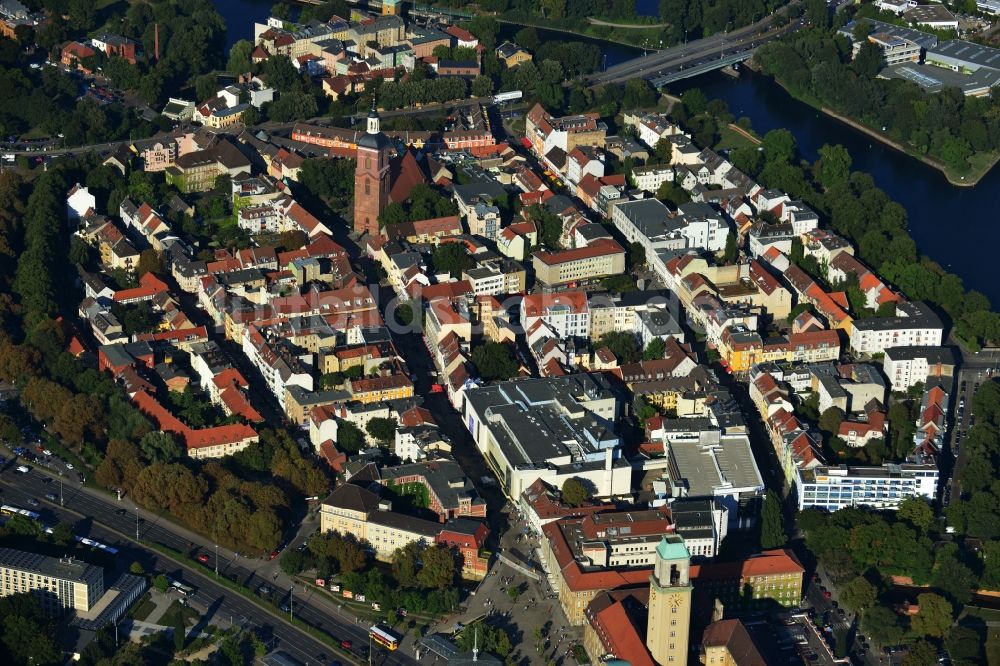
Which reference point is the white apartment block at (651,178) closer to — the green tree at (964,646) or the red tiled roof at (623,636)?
the green tree at (964,646)

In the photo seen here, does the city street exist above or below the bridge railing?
below

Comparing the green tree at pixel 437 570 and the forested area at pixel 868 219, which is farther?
the forested area at pixel 868 219

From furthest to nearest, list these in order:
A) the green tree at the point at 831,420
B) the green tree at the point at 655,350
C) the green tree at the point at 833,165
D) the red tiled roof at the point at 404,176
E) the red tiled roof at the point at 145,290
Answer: the green tree at the point at 833,165 → the red tiled roof at the point at 404,176 → the red tiled roof at the point at 145,290 → the green tree at the point at 655,350 → the green tree at the point at 831,420

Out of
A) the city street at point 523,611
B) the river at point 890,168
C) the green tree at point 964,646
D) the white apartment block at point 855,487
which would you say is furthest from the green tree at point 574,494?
the river at point 890,168

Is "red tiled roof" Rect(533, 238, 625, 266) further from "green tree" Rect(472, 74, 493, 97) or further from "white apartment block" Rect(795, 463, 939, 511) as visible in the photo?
"green tree" Rect(472, 74, 493, 97)

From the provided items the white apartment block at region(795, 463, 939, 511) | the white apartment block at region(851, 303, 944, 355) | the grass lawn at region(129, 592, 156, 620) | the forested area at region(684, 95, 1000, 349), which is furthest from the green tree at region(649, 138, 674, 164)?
the grass lawn at region(129, 592, 156, 620)
